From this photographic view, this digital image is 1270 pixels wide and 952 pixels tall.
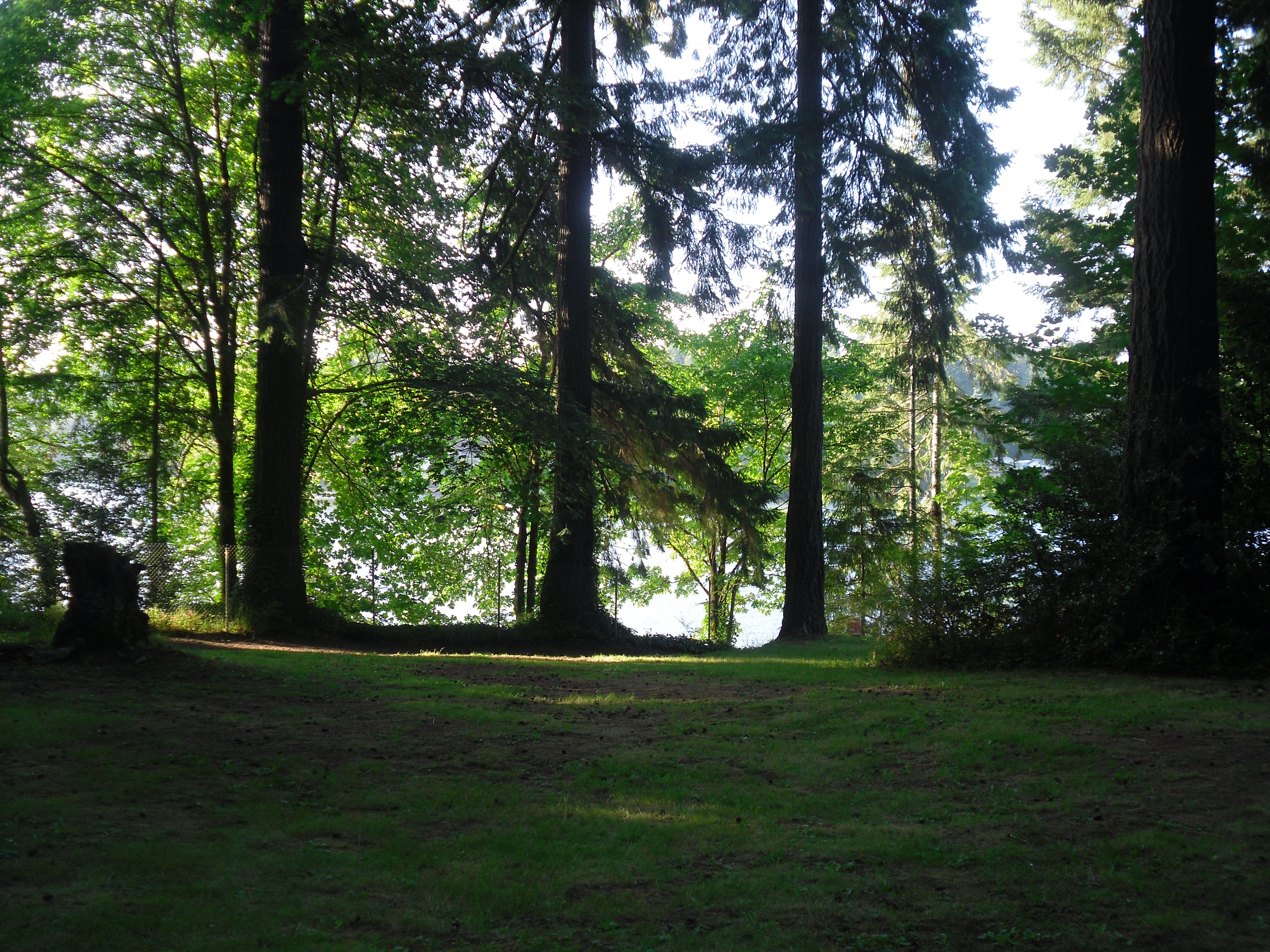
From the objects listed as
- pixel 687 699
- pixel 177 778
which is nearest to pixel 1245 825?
pixel 687 699

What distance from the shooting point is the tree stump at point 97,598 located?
7742mm

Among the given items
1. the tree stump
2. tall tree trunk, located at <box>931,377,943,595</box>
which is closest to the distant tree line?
tall tree trunk, located at <box>931,377,943,595</box>

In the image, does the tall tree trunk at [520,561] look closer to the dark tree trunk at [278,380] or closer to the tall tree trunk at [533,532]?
the tall tree trunk at [533,532]

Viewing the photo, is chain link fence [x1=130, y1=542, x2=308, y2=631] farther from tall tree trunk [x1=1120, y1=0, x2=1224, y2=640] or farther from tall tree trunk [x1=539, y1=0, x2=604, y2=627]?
tall tree trunk [x1=1120, y1=0, x2=1224, y2=640]

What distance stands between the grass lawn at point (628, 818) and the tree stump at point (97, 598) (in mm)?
438

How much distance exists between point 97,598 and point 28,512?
32.0ft

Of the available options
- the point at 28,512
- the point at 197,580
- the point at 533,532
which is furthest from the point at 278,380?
the point at 533,532

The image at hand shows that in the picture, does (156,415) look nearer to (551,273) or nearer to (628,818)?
(551,273)

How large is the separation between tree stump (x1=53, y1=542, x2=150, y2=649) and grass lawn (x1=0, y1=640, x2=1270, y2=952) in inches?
17.2

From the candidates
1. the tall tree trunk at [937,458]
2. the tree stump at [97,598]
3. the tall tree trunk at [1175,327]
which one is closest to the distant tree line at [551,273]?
the tall tree trunk at [1175,327]

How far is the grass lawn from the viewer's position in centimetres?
355

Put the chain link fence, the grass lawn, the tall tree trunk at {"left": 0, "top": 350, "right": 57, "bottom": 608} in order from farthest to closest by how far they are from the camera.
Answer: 1. the chain link fence
2. the tall tree trunk at {"left": 0, "top": 350, "right": 57, "bottom": 608}
3. the grass lawn

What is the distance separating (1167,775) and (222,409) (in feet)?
57.3

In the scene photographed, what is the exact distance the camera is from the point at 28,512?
15.5m
